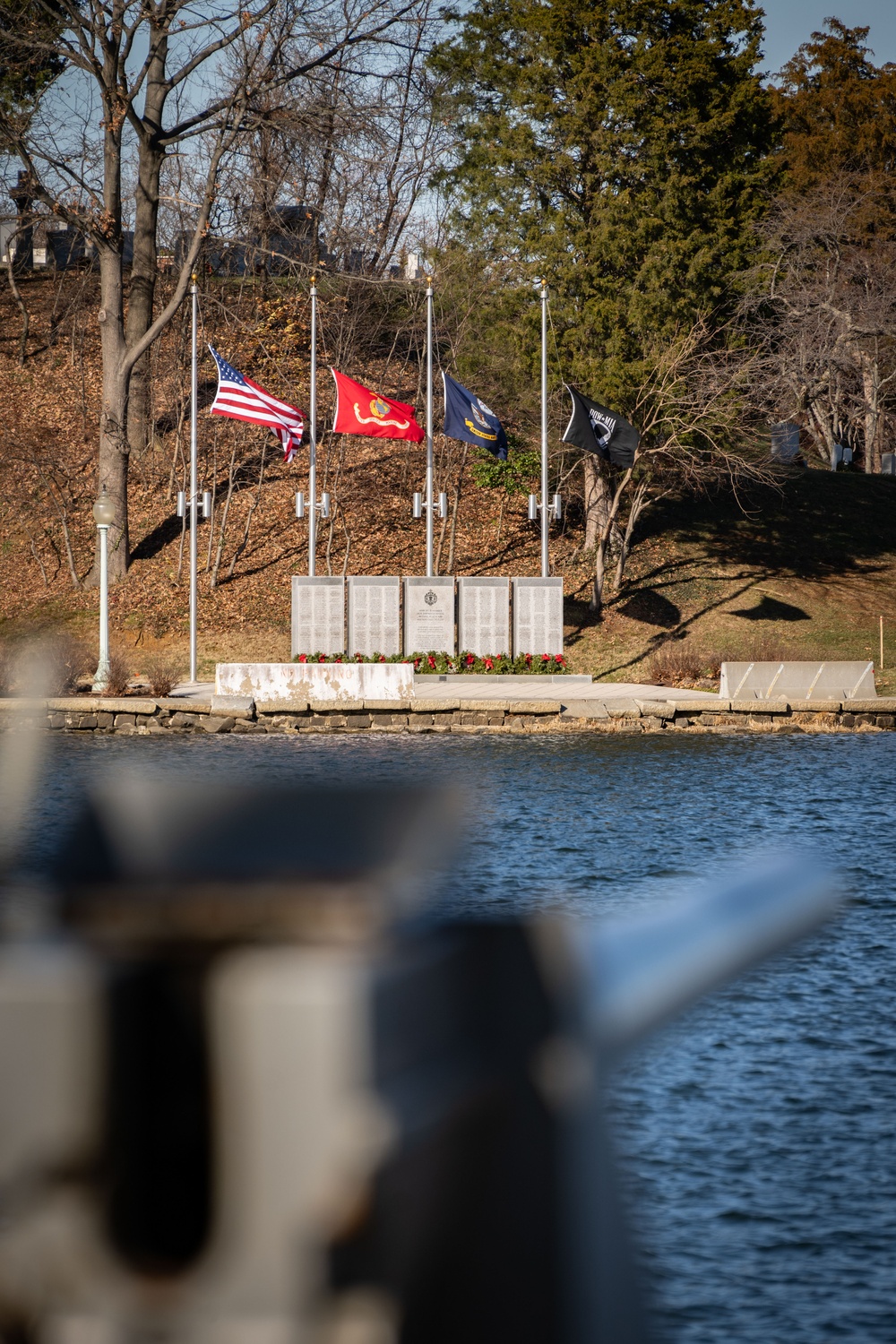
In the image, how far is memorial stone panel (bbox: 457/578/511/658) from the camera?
30.7 metres

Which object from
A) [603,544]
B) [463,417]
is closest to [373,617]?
[463,417]

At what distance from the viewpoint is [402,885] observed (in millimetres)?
972

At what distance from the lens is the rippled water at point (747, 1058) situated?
185 inches

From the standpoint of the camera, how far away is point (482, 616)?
30.8 metres

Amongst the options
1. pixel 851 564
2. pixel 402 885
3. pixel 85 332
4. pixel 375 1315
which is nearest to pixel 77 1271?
pixel 375 1315

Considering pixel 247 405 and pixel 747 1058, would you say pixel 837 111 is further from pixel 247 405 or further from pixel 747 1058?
pixel 747 1058

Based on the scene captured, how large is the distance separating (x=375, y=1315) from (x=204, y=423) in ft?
144

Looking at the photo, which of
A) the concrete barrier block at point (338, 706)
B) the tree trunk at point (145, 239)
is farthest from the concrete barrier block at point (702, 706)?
the tree trunk at point (145, 239)

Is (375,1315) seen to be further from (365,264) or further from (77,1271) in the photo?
(365,264)

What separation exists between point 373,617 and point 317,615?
1147mm

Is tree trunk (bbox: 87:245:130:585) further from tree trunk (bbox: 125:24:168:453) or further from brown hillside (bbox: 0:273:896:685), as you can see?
tree trunk (bbox: 125:24:168:453)

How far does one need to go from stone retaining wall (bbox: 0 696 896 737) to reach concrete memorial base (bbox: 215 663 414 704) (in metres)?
0.49

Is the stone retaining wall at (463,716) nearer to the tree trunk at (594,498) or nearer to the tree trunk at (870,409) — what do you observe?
the tree trunk at (594,498)

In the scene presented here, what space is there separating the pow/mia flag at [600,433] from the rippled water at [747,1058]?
13.6 meters
